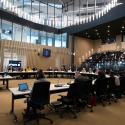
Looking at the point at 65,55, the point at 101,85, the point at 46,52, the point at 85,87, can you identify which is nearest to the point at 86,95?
the point at 85,87

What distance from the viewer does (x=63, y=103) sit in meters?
5.18

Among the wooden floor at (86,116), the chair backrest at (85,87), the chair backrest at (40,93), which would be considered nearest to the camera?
the chair backrest at (40,93)

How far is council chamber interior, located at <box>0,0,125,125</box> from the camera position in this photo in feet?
17.4

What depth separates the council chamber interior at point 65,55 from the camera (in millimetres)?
5289

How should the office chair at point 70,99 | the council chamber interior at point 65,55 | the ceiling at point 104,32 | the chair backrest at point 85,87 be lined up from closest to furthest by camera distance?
1. the office chair at point 70,99
2. the council chamber interior at point 65,55
3. the chair backrest at point 85,87
4. the ceiling at point 104,32

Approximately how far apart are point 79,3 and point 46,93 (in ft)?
59.5

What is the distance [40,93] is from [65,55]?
16.8 m

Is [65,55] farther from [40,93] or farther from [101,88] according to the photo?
[40,93]

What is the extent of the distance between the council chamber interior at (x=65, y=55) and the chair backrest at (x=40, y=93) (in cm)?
7

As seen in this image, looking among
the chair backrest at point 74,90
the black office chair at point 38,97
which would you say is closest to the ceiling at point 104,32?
the chair backrest at point 74,90

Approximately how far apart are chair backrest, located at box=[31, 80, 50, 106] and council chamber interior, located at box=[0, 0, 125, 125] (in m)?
0.07

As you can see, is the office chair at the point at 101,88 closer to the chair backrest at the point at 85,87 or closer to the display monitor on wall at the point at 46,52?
the chair backrest at the point at 85,87

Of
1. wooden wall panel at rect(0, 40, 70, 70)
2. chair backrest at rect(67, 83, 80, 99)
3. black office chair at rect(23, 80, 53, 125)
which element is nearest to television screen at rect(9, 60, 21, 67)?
wooden wall panel at rect(0, 40, 70, 70)

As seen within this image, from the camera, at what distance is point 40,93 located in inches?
170
